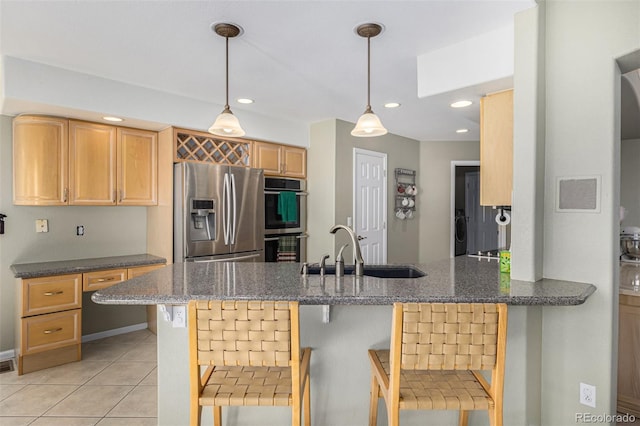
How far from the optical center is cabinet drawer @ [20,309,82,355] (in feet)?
9.70

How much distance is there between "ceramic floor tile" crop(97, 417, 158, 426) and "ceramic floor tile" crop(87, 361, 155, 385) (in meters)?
0.49

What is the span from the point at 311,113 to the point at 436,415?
3167 mm

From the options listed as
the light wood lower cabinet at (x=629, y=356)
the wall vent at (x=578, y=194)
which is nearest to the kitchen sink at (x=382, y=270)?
the wall vent at (x=578, y=194)

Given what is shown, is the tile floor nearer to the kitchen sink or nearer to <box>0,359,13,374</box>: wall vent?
<box>0,359,13,374</box>: wall vent

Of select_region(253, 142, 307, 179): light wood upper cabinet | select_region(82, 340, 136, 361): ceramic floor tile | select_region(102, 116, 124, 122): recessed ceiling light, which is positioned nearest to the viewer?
select_region(102, 116, 124, 122): recessed ceiling light

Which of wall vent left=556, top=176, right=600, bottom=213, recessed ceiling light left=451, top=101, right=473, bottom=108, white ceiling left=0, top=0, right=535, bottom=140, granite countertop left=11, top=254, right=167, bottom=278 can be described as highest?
white ceiling left=0, top=0, right=535, bottom=140

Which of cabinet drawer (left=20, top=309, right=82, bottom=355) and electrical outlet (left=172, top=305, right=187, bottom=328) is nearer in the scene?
electrical outlet (left=172, top=305, right=187, bottom=328)

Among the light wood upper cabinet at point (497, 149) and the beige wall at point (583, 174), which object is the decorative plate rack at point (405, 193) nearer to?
the light wood upper cabinet at point (497, 149)

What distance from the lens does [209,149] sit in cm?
383

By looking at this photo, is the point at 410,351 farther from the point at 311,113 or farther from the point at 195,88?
the point at 311,113

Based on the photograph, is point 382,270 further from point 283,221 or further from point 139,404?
point 283,221

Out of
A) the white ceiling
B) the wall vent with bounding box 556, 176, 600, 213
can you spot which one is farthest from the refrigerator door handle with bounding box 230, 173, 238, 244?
the wall vent with bounding box 556, 176, 600, 213

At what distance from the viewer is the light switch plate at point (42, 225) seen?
3385 millimetres

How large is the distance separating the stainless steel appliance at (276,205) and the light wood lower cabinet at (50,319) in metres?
1.75
